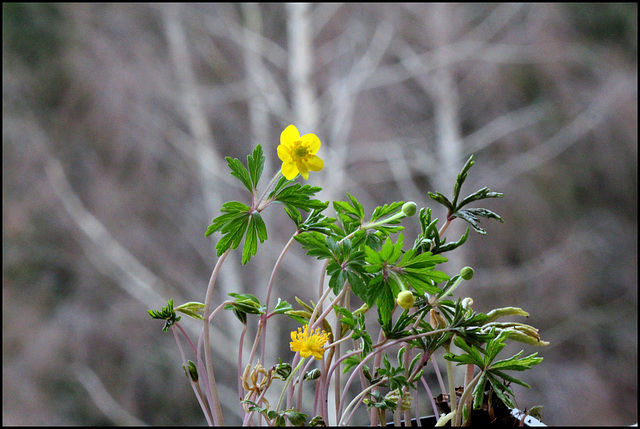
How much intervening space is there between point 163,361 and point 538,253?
206cm

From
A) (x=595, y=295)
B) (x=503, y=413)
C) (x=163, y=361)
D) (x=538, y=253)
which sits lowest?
(x=503, y=413)

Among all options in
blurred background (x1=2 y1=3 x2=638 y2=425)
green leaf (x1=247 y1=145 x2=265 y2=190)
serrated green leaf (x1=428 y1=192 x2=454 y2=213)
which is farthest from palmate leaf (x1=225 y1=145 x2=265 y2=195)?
blurred background (x1=2 y1=3 x2=638 y2=425)

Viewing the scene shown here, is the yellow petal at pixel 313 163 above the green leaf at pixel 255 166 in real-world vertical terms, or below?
above

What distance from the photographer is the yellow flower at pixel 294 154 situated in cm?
33

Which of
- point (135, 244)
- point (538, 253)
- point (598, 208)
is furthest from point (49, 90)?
point (598, 208)

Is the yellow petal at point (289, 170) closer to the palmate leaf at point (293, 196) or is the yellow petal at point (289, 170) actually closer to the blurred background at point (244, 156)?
the palmate leaf at point (293, 196)

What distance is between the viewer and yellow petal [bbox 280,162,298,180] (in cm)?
33

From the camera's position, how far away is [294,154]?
332 mm

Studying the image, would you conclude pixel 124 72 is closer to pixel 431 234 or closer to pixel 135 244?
pixel 135 244

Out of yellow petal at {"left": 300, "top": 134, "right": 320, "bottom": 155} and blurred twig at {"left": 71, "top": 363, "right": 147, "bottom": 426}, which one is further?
blurred twig at {"left": 71, "top": 363, "right": 147, "bottom": 426}

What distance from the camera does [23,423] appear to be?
2.82 meters

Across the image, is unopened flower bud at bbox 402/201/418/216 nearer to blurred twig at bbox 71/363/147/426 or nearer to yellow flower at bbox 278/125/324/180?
yellow flower at bbox 278/125/324/180

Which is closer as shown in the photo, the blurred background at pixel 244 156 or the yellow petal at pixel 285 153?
the yellow petal at pixel 285 153

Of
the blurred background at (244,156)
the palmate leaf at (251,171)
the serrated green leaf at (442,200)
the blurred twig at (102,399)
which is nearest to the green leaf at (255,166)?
the palmate leaf at (251,171)
